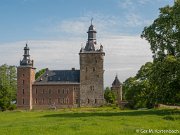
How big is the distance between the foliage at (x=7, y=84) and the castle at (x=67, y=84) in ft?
9.10

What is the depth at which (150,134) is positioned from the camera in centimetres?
1733

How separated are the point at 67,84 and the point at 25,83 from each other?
806 cm

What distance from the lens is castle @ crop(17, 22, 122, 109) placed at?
7981 centimetres

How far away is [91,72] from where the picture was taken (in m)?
80.1

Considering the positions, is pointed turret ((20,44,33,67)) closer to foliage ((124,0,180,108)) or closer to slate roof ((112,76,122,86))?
slate roof ((112,76,122,86))

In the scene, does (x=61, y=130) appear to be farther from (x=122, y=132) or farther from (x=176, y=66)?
(x=176, y=66)

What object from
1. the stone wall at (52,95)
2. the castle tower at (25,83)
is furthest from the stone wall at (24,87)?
the stone wall at (52,95)

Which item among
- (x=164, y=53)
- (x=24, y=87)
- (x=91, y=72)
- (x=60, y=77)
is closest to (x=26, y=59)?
(x=24, y=87)

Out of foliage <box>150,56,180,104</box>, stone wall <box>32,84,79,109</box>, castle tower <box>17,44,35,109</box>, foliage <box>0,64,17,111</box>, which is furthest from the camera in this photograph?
stone wall <box>32,84,79,109</box>

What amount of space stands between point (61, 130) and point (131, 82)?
1794 inches

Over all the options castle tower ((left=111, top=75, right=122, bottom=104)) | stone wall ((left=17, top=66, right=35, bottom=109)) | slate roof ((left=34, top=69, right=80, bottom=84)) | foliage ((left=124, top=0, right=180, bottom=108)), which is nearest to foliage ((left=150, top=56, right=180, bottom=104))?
foliage ((left=124, top=0, right=180, bottom=108))

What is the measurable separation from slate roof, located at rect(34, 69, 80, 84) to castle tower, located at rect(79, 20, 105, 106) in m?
2.61

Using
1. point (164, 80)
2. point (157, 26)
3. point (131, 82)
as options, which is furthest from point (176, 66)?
point (131, 82)

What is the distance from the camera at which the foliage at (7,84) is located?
75.9 m
